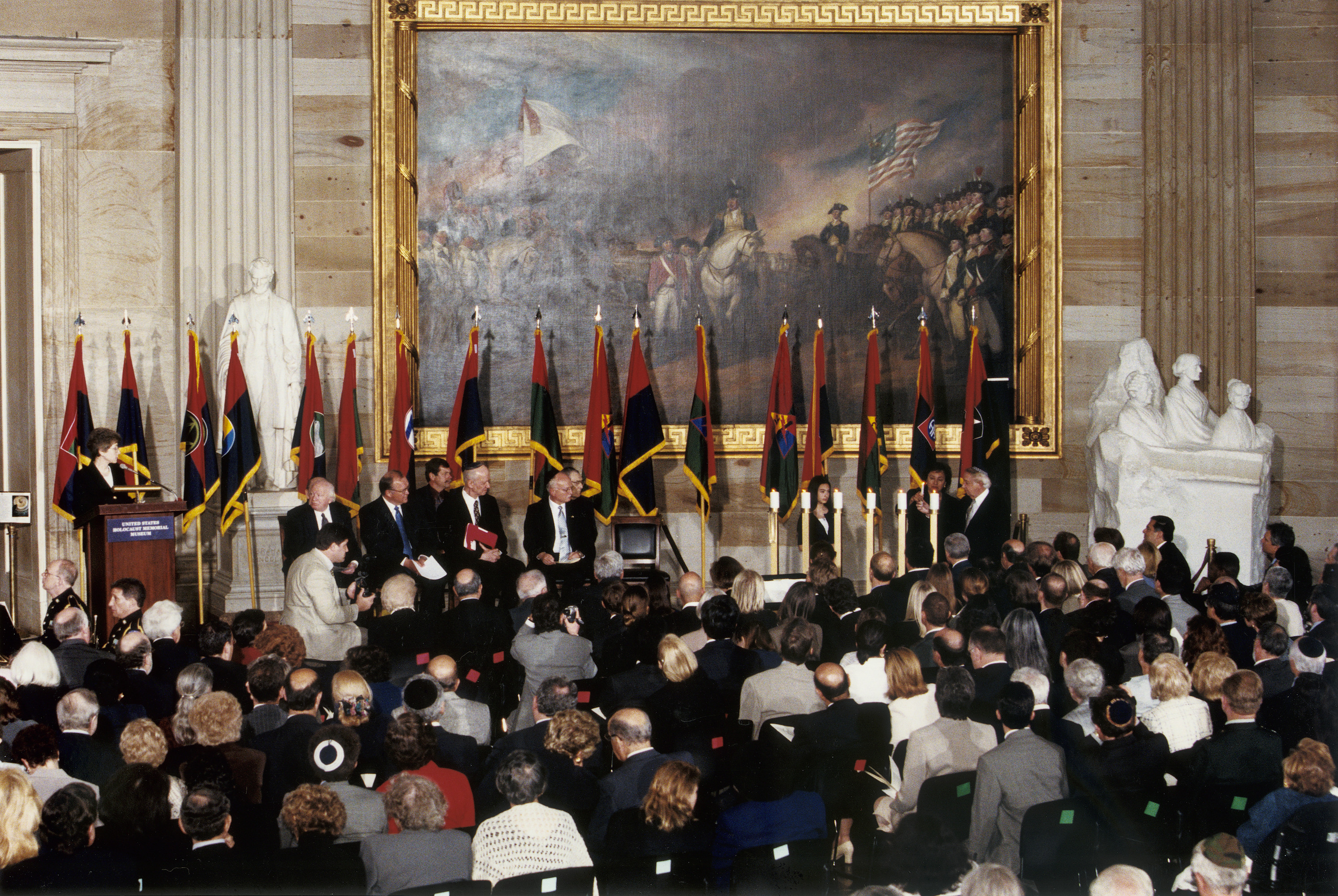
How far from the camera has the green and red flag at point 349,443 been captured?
11570 millimetres

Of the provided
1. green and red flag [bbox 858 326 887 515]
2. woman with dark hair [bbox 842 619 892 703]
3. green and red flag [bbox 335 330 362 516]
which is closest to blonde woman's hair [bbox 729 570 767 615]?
woman with dark hair [bbox 842 619 892 703]

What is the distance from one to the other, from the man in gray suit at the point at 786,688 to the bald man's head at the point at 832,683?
0.91ft

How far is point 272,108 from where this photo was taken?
12188 mm

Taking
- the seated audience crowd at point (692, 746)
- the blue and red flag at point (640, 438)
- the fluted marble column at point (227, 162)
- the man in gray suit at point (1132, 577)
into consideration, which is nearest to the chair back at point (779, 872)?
the seated audience crowd at point (692, 746)

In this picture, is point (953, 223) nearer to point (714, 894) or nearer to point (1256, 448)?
point (1256, 448)

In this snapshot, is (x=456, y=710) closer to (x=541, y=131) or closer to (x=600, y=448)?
(x=600, y=448)

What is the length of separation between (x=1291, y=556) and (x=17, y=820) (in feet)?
28.8

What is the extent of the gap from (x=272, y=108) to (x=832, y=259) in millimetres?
5462

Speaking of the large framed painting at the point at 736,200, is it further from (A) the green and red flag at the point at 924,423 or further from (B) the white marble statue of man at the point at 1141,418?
(B) the white marble statue of man at the point at 1141,418

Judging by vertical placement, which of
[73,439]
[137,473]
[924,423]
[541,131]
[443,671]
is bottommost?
[443,671]

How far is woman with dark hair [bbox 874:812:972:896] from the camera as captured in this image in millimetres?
4367

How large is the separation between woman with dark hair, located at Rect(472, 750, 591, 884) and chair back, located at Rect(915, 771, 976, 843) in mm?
1363

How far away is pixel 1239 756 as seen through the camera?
199 inches

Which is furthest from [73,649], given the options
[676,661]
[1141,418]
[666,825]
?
[1141,418]
